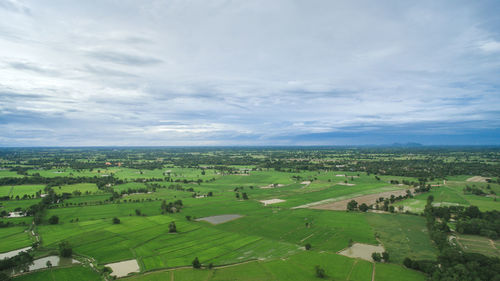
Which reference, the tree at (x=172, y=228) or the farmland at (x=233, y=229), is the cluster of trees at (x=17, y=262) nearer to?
the farmland at (x=233, y=229)

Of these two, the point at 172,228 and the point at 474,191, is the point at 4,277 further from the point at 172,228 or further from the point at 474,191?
the point at 474,191

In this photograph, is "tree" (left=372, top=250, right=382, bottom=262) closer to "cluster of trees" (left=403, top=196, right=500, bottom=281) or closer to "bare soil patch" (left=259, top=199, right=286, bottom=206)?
"cluster of trees" (left=403, top=196, right=500, bottom=281)

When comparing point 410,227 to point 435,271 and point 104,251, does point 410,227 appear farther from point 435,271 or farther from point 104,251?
point 104,251

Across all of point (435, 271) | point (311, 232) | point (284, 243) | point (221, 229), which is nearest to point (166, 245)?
point (221, 229)

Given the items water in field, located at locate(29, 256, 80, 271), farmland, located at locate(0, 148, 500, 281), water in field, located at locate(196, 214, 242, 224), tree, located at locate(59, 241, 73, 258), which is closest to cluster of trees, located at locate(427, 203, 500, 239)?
farmland, located at locate(0, 148, 500, 281)

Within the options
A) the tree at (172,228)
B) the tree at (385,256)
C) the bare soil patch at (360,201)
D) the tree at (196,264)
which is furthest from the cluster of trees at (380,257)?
the tree at (172,228)

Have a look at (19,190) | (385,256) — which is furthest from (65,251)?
(19,190)
